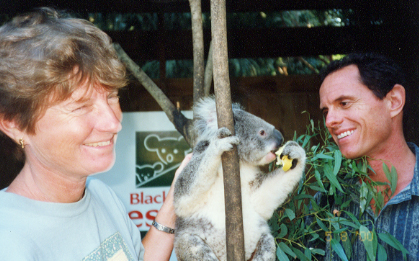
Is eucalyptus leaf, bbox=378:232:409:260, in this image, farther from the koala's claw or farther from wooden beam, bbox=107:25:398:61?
wooden beam, bbox=107:25:398:61

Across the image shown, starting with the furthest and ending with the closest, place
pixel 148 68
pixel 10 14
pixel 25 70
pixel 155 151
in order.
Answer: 1. pixel 148 68
2. pixel 155 151
3. pixel 10 14
4. pixel 25 70

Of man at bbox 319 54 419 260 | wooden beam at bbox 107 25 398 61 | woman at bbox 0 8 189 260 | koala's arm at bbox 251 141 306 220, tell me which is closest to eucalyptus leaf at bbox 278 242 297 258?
koala's arm at bbox 251 141 306 220

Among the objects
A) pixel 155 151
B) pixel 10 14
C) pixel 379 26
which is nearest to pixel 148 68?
pixel 155 151

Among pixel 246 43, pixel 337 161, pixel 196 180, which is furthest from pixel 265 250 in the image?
pixel 246 43

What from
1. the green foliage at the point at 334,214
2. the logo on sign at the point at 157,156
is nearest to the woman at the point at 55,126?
the green foliage at the point at 334,214

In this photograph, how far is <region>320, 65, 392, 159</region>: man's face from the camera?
1390mm

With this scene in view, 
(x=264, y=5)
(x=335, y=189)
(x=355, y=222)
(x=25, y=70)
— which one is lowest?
(x=355, y=222)

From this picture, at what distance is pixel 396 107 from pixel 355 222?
519 mm

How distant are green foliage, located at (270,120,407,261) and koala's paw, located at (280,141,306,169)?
0.40ft

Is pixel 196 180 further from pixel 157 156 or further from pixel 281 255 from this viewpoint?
pixel 157 156

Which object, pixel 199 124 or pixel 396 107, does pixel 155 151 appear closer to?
pixel 199 124

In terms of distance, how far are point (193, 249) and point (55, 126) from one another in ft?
2.32

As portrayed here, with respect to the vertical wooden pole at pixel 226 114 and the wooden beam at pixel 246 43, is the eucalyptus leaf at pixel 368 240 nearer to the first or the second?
the vertical wooden pole at pixel 226 114

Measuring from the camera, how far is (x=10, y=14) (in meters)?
1.78
